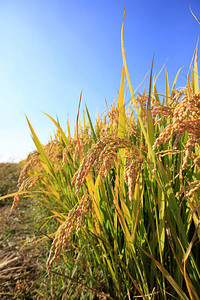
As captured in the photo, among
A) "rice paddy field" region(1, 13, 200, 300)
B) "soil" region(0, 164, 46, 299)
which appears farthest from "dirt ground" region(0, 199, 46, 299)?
"rice paddy field" region(1, 13, 200, 300)

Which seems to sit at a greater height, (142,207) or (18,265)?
(142,207)

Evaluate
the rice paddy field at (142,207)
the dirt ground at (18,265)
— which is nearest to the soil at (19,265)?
the dirt ground at (18,265)

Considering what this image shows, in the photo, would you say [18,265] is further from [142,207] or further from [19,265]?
[142,207]

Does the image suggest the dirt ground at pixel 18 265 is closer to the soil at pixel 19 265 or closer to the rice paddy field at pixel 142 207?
the soil at pixel 19 265

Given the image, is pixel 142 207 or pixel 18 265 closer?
pixel 142 207

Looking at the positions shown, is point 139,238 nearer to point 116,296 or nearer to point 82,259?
point 116,296

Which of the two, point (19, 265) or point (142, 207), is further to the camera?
point (19, 265)

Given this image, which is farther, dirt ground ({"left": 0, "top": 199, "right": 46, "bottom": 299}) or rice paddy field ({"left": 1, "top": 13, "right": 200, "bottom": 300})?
dirt ground ({"left": 0, "top": 199, "right": 46, "bottom": 299})

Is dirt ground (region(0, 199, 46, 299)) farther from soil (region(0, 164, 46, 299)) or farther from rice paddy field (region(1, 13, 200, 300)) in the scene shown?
rice paddy field (region(1, 13, 200, 300))

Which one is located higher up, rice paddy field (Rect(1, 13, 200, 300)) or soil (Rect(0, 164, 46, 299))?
rice paddy field (Rect(1, 13, 200, 300))

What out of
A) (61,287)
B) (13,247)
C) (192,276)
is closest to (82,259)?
(61,287)

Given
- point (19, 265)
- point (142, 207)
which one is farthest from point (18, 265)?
point (142, 207)

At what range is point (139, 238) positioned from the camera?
94 centimetres

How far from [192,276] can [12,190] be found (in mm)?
5304
